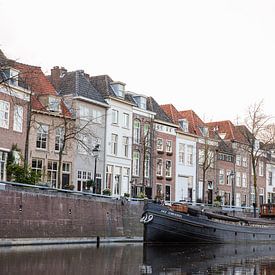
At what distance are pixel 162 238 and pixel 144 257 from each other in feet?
30.3

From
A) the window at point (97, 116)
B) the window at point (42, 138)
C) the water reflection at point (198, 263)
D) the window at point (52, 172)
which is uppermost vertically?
the window at point (97, 116)

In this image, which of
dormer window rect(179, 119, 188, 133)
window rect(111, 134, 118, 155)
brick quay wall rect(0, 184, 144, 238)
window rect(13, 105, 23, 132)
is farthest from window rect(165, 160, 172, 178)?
window rect(13, 105, 23, 132)

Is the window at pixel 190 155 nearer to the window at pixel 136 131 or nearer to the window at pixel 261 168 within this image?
the window at pixel 136 131

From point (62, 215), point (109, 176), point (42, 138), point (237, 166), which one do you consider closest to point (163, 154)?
point (109, 176)

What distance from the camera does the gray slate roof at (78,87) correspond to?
48.3 meters

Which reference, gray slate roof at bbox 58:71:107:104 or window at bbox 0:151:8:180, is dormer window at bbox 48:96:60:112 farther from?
window at bbox 0:151:8:180

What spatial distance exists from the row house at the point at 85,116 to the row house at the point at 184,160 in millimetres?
12894

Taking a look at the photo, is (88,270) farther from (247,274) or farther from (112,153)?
(112,153)

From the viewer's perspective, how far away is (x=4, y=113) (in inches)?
1548

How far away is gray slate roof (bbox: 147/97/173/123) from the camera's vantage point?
190 feet

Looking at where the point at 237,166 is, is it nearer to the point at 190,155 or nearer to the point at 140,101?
the point at 190,155

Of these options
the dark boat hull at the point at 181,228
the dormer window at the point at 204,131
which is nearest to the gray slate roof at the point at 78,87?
the dark boat hull at the point at 181,228

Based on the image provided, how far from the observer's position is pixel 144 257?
84.3 ft

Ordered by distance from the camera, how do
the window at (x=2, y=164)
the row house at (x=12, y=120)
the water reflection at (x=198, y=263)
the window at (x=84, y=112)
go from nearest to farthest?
the water reflection at (x=198, y=263)
the window at (x=2, y=164)
the row house at (x=12, y=120)
the window at (x=84, y=112)
